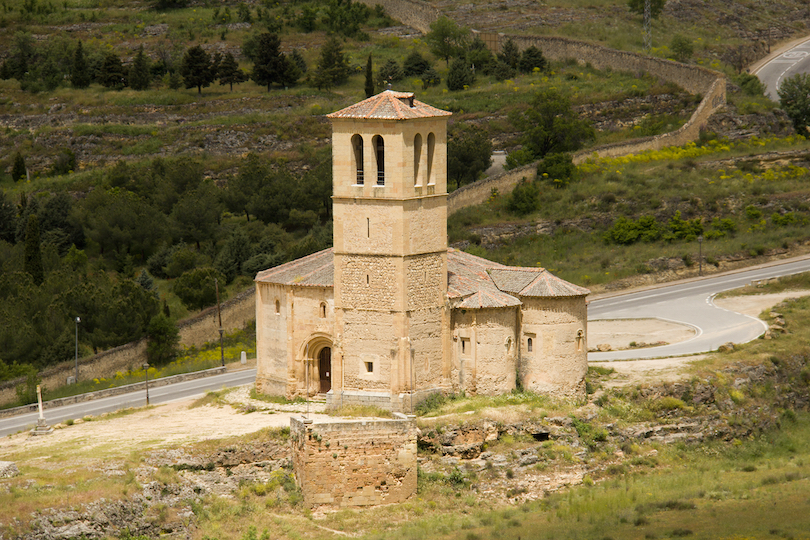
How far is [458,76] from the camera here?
9712 centimetres

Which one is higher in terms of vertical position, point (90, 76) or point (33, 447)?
point (90, 76)

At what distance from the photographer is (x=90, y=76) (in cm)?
10150

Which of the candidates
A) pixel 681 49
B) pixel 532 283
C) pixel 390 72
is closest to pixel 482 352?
pixel 532 283

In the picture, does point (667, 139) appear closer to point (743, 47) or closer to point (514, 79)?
point (514, 79)

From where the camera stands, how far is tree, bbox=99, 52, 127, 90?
10031 cm

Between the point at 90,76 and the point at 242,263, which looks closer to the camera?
the point at 242,263

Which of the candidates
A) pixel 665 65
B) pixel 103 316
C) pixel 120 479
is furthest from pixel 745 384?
pixel 665 65

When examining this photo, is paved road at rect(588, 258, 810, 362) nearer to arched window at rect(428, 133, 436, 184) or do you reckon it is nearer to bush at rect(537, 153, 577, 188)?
bush at rect(537, 153, 577, 188)

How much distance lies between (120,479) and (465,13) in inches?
3135

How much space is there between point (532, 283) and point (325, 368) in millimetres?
8539

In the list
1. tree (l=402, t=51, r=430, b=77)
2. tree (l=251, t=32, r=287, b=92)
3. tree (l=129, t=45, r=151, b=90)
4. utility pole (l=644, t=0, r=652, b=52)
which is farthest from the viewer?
utility pole (l=644, t=0, r=652, b=52)

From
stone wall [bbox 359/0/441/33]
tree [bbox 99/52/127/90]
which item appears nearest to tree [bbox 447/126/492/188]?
stone wall [bbox 359/0/441/33]

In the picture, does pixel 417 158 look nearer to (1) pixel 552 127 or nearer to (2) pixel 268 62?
(1) pixel 552 127

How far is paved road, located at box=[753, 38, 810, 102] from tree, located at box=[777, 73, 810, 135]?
5.55 metres
